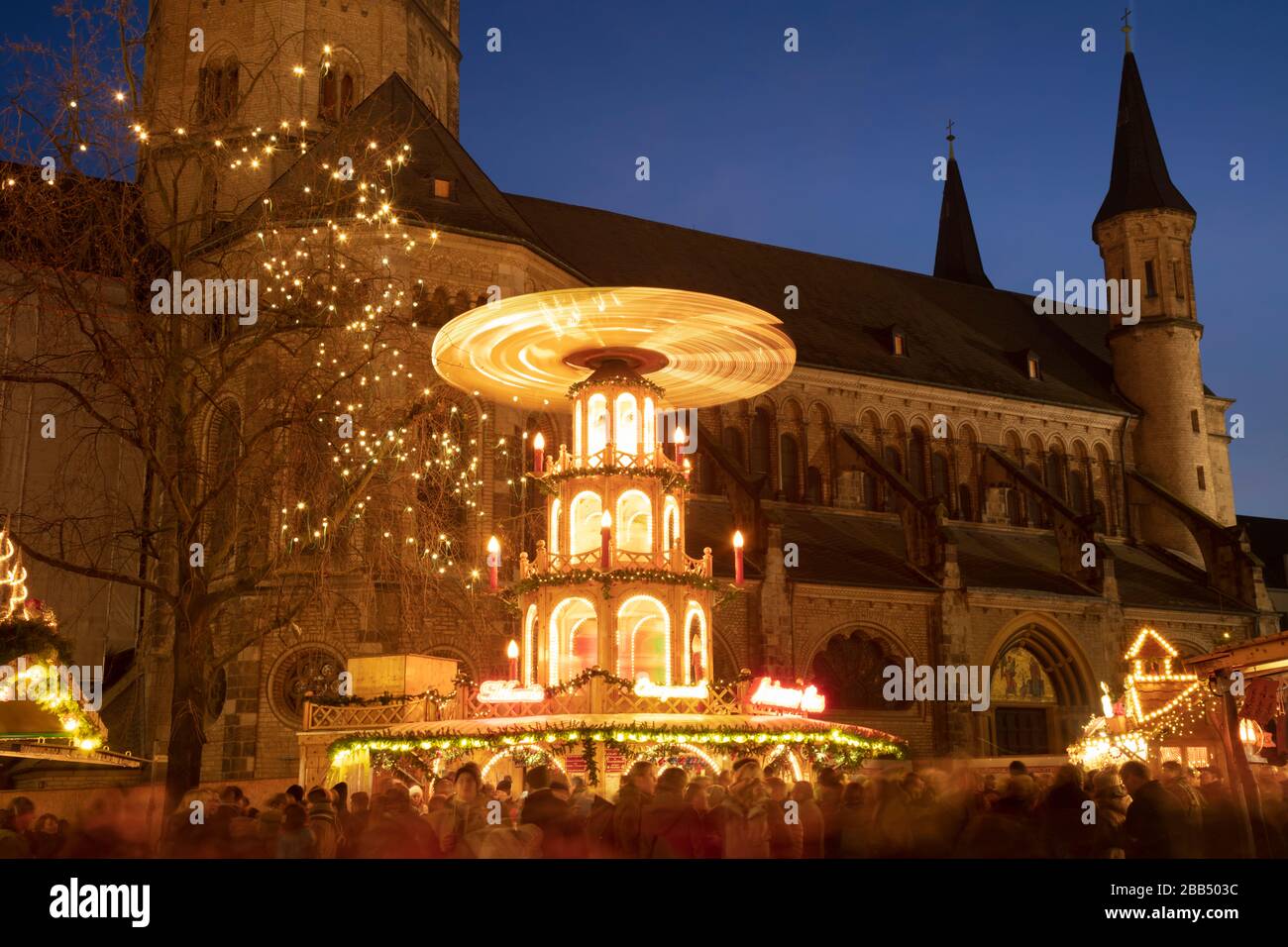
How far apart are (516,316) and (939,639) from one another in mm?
18697

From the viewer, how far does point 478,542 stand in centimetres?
2756

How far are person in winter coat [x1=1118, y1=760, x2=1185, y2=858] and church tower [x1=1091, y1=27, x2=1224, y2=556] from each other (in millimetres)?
38936

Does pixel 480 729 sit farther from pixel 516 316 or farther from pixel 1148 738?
pixel 1148 738

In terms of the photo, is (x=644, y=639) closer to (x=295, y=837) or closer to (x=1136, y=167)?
(x=295, y=837)

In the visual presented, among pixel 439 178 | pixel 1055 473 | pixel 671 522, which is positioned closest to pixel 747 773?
pixel 671 522

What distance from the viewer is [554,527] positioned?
20.7m

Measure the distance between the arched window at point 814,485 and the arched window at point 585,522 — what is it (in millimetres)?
19015

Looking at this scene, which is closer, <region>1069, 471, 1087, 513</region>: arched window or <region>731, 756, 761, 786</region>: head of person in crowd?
<region>731, 756, 761, 786</region>: head of person in crowd

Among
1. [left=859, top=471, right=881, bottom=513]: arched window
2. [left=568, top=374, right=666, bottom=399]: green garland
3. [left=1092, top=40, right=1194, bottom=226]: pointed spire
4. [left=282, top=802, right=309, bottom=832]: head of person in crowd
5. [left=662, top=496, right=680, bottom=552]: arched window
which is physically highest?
[left=1092, top=40, right=1194, bottom=226]: pointed spire

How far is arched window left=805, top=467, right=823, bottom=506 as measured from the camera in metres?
38.9

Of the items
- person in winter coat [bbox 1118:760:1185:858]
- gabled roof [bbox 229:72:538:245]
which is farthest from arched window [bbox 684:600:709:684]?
gabled roof [bbox 229:72:538:245]

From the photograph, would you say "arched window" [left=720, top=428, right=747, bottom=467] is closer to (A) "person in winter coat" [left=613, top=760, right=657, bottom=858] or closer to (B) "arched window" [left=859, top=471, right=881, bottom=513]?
(B) "arched window" [left=859, top=471, right=881, bottom=513]

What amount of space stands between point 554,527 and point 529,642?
5.86ft
